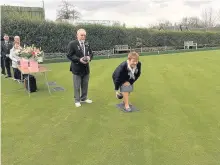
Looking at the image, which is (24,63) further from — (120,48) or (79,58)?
(120,48)

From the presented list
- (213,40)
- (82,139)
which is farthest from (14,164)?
(213,40)

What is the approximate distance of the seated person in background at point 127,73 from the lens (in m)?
5.02

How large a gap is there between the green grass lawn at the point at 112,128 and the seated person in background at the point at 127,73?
1.85 ft

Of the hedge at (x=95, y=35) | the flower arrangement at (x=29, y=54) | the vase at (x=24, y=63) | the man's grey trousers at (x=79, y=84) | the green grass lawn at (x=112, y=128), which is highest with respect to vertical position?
the hedge at (x=95, y=35)

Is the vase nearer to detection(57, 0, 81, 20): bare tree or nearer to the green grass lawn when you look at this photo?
the green grass lawn

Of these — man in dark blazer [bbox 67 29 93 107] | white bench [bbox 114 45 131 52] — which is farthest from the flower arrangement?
white bench [bbox 114 45 131 52]

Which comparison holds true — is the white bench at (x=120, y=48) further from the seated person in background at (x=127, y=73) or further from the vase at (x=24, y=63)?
the seated person in background at (x=127, y=73)

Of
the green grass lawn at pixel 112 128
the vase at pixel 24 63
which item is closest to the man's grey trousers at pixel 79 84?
the green grass lawn at pixel 112 128

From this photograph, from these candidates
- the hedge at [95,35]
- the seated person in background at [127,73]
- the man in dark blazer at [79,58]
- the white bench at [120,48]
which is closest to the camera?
the seated person in background at [127,73]

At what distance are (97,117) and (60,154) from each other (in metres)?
1.62

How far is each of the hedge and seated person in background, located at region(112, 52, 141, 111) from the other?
11.6m

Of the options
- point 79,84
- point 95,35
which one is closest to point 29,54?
point 79,84

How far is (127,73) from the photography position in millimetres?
5191

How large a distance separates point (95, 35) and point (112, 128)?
14789 millimetres
